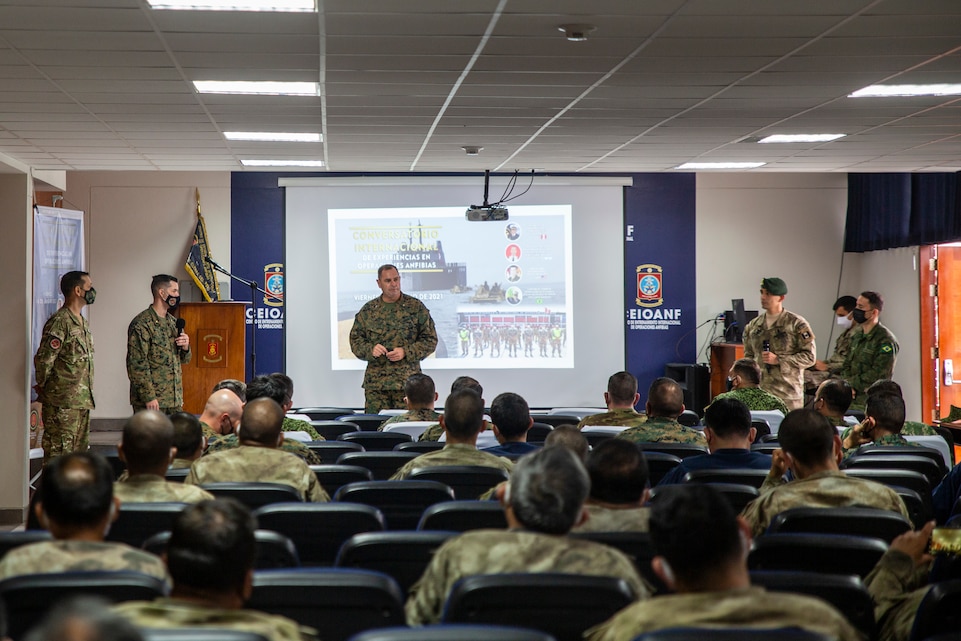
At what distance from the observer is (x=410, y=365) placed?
8.66 m

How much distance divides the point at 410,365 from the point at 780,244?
21.3 ft

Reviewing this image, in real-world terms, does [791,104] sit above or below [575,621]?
above

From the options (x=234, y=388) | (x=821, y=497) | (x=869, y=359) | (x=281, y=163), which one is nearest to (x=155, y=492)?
(x=821, y=497)

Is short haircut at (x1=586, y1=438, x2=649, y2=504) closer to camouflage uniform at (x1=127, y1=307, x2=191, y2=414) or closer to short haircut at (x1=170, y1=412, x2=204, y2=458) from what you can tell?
short haircut at (x1=170, y1=412, x2=204, y2=458)

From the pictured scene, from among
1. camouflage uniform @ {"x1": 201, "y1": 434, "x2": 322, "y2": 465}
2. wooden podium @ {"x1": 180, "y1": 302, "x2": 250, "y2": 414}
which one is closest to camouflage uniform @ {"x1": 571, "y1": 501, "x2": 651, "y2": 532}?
camouflage uniform @ {"x1": 201, "y1": 434, "x2": 322, "y2": 465}

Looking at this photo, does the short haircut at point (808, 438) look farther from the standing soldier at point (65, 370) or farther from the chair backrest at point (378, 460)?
the standing soldier at point (65, 370)

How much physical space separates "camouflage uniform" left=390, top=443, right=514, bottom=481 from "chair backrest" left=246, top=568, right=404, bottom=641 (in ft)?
5.57

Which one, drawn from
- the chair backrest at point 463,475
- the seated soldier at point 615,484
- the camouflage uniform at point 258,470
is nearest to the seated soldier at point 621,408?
the chair backrest at point 463,475

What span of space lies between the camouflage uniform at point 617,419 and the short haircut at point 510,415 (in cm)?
121

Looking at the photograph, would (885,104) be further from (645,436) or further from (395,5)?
(395,5)

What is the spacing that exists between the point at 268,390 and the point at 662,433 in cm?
231

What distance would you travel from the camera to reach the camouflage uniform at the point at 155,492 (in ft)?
10.8

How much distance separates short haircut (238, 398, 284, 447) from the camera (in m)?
4.00

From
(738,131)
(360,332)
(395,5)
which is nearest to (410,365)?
(360,332)
